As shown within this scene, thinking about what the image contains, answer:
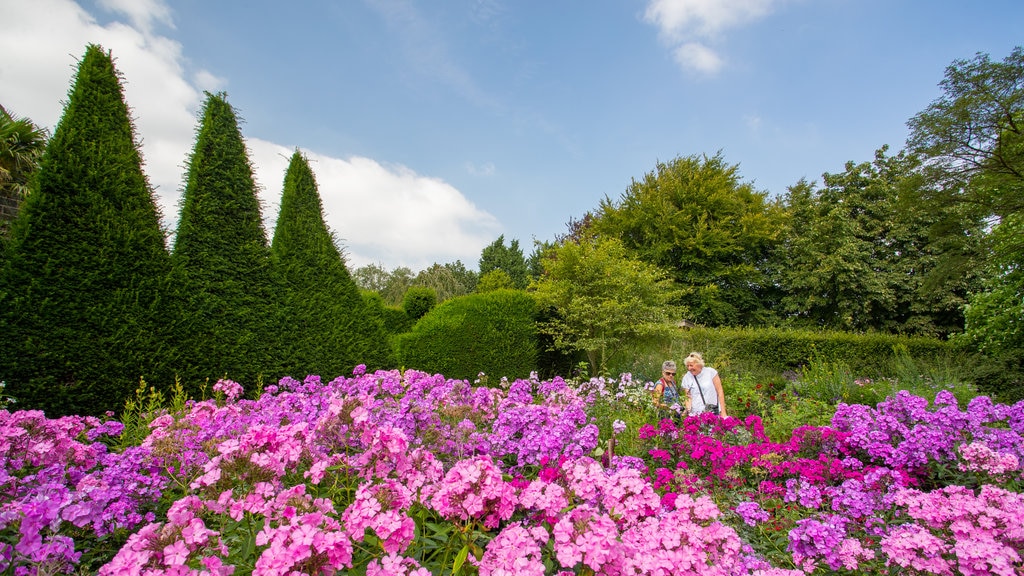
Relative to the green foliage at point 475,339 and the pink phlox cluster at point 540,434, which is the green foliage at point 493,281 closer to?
the green foliage at point 475,339

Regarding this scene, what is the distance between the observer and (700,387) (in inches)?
232

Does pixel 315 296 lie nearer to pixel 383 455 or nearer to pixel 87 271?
pixel 87 271

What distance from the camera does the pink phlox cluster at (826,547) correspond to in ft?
6.39

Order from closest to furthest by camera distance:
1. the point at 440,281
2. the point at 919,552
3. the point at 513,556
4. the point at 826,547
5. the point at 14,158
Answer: the point at 513,556 < the point at 919,552 < the point at 826,547 < the point at 14,158 < the point at 440,281

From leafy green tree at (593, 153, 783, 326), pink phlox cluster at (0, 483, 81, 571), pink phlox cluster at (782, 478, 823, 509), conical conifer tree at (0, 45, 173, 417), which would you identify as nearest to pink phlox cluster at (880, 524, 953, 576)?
pink phlox cluster at (782, 478, 823, 509)

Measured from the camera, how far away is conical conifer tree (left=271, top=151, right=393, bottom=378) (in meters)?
6.86

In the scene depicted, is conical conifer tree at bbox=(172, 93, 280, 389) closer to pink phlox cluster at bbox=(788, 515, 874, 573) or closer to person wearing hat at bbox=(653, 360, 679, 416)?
person wearing hat at bbox=(653, 360, 679, 416)

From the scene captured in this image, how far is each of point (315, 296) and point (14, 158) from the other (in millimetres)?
5329

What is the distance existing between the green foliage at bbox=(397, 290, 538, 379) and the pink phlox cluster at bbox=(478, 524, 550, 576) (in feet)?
25.0

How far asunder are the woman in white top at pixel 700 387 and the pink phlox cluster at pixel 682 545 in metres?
4.41

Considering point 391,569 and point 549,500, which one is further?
point 549,500

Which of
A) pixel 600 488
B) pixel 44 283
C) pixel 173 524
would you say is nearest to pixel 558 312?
pixel 44 283

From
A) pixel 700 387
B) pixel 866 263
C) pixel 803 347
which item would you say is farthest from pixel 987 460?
pixel 866 263

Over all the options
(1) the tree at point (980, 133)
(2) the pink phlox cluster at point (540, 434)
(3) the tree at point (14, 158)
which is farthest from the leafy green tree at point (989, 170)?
(3) the tree at point (14, 158)
